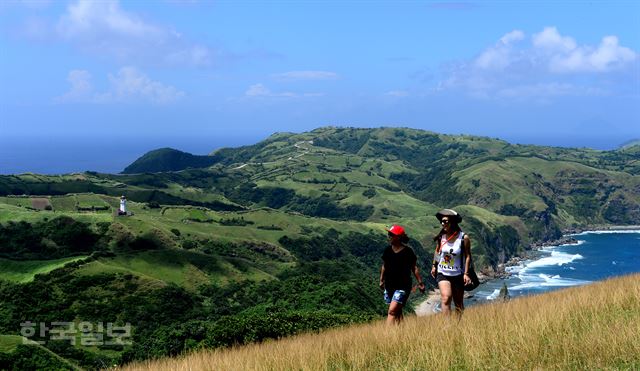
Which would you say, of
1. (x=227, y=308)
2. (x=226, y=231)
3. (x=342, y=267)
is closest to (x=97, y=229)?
(x=226, y=231)

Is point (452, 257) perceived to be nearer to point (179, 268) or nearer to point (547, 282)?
point (179, 268)

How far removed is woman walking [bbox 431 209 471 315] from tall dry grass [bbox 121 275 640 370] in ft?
5.96

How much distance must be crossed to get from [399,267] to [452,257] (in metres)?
1.33

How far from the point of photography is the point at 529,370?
244 inches

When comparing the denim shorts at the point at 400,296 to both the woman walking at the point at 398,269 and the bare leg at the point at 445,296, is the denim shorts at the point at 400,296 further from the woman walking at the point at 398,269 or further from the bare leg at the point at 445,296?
the bare leg at the point at 445,296

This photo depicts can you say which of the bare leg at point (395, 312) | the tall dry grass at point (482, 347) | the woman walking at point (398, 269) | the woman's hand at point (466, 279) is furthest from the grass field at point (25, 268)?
the tall dry grass at point (482, 347)

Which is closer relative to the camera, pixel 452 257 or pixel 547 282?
pixel 452 257

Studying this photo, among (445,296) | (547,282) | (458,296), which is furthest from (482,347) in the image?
(547,282)

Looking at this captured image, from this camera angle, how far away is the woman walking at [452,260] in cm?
1155

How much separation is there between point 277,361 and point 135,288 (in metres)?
125

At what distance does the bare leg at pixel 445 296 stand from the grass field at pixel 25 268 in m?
130

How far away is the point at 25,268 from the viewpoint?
130 m

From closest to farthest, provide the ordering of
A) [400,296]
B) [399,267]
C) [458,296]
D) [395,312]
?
1. [458,296]
2. [395,312]
3. [400,296]
4. [399,267]

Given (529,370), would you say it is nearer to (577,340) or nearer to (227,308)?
(577,340)
